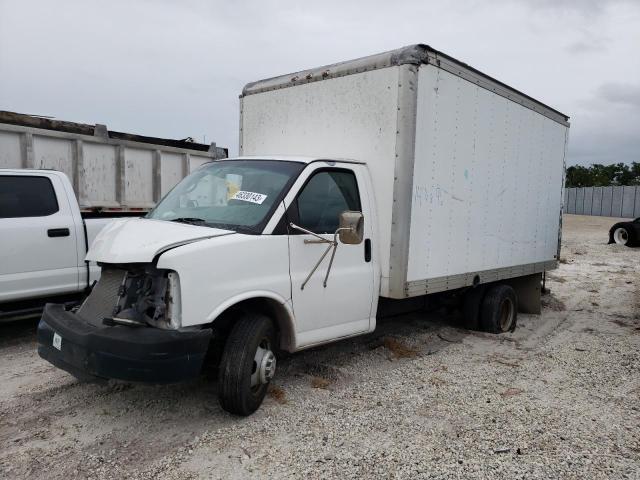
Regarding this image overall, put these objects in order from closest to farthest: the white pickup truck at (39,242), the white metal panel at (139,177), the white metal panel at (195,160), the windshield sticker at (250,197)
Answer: the windshield sticker at (250,197)
the white pickup truck at (39,242)
the white metal panel at (139,177)
the white metal panel at (195,160)

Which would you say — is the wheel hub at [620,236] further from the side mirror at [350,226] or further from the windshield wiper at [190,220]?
the windshield wiper at [190,220]

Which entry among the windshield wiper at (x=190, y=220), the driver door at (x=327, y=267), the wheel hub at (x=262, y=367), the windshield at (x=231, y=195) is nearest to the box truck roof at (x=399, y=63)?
the driver door at (x=327, y=267)

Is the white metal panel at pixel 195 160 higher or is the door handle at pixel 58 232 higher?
the white metal panel at pixel 195 160

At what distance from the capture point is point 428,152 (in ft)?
17.6

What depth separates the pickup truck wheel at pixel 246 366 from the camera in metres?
3.96

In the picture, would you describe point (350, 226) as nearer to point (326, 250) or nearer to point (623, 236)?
point (326, 250)

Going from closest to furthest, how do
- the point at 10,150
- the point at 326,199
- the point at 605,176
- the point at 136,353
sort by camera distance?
the point at 136,353 < the point at 326,199 < the point at 10,150 < the point at 605,176

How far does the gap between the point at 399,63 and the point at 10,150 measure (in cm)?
555

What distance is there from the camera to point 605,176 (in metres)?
63.4

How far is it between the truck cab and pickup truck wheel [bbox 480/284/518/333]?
2555 millimetres

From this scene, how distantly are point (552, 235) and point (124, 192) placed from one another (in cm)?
679

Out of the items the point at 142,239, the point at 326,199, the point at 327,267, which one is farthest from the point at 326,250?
the point at 142,239

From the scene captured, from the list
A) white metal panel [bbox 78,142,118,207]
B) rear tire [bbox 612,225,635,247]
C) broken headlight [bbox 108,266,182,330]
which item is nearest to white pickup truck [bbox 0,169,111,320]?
white metal panel [bbox 78,142,118,207]

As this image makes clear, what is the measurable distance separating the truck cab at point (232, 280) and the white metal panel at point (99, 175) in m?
3.78
